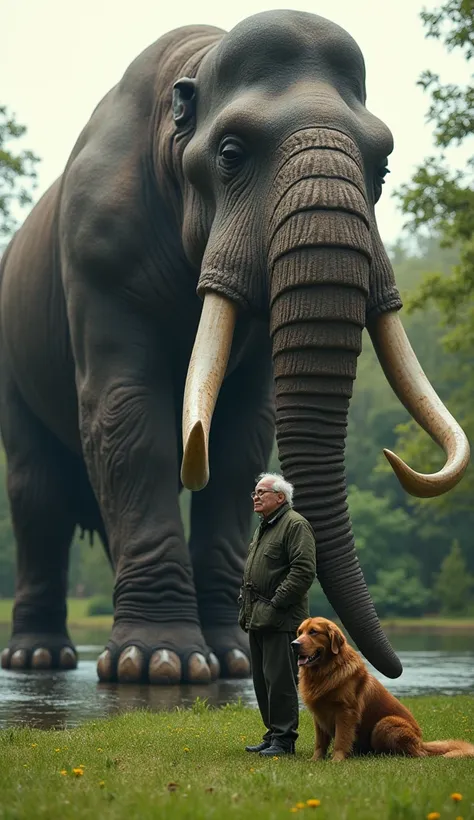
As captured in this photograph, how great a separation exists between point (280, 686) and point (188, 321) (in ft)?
16.1

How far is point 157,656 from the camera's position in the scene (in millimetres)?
10672

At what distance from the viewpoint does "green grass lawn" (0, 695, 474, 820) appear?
4801mm

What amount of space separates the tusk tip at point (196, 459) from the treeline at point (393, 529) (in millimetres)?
27339

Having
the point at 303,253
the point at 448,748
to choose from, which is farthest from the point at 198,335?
the point at 448,748

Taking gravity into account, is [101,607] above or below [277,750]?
above

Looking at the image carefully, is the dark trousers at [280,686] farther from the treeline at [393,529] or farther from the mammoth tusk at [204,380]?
the treeline at [393,529]

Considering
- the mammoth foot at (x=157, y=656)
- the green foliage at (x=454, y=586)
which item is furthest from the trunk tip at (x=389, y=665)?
the green foliage at (x=454, y=586)

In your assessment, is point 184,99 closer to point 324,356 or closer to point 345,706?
point 324,356

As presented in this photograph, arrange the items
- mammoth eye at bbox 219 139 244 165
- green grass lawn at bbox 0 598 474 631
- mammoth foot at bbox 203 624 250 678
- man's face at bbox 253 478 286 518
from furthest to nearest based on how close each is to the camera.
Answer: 1. green grass lawn at bbox 0 598 474 631
2. mammoth foot at bbox 203 624 250 678
3. mammoth eye at bbox 219 139 244 165
4. man's face at bbox 253 478 286 518

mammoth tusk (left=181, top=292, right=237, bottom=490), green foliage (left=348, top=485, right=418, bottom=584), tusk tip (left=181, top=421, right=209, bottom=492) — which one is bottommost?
tusk tip (left=181, top=421, right=209, bottom=492)

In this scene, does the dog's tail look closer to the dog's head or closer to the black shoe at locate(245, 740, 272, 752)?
the dog's head

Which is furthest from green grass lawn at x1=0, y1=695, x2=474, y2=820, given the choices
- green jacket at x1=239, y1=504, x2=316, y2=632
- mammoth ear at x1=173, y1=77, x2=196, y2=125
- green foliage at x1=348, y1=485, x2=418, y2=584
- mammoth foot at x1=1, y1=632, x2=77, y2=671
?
green foliage at x1=348, y1=485, x2=418, y2=584

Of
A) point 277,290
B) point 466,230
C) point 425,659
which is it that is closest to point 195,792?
point 277,290

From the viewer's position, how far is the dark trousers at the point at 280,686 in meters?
7.20
